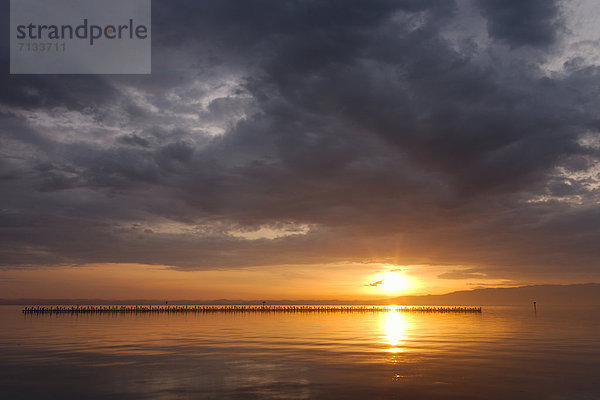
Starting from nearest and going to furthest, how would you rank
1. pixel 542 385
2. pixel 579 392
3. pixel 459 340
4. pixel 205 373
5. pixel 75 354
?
pixel 579 392 < pixel 542 385 < pixel 205 373 < pixel 75 354 < pixel 459 340

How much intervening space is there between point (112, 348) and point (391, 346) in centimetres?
2670

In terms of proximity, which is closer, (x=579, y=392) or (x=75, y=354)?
(x=579, y=392)

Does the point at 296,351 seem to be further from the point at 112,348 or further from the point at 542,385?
the point at 542,385

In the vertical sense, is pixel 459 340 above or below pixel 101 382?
below

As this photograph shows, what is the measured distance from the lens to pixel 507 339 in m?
53.9

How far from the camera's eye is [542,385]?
27.1 metres

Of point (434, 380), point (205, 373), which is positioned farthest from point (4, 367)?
point (434, 380)

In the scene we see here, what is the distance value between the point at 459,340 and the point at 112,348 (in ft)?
121

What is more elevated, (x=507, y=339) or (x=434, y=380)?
(x=434, y=380)

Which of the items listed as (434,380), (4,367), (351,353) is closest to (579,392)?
(434,380)

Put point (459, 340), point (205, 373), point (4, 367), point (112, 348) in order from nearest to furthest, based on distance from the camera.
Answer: point (205, 373) < point (4, 367) < point (112, 348) < point (459, 340)

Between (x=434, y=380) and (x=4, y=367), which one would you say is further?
(x=4, y=367)

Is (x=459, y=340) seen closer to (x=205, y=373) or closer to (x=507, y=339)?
(x=507, y=339)

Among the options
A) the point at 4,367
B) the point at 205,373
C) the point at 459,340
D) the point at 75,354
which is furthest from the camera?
the point at 459,340
